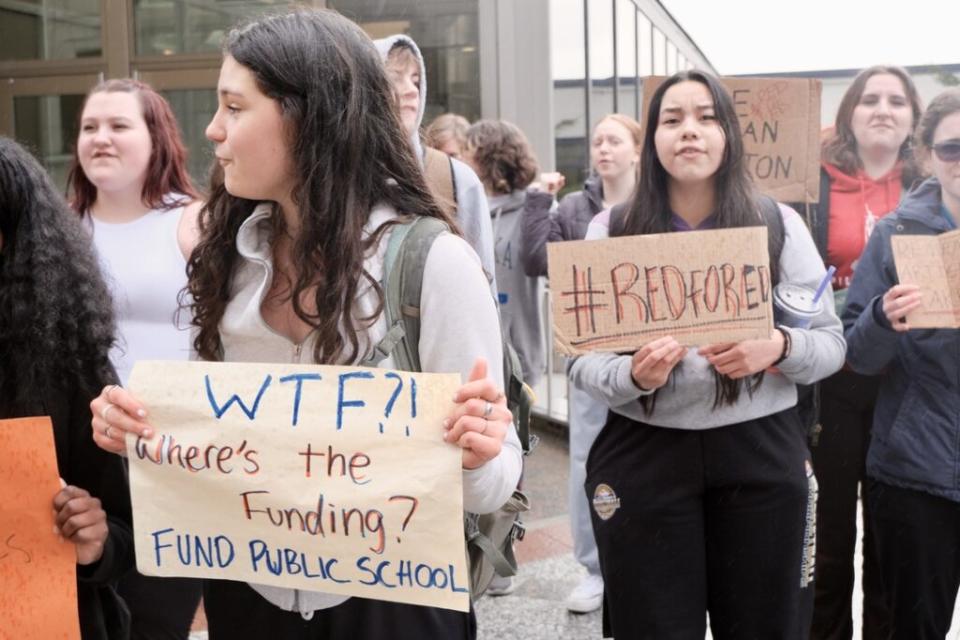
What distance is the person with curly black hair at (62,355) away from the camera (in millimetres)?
2092

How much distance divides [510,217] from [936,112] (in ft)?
9.56

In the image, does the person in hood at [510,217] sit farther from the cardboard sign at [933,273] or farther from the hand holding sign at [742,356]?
the hand holding sign at [742,356]

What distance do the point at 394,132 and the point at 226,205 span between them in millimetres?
353

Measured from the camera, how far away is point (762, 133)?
12.7 feet

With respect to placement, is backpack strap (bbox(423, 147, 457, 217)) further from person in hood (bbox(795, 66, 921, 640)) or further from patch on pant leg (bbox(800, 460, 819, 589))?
patch on pant leg (bbox(800, 460, 819, 589))

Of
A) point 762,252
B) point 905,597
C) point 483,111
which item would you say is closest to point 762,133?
point 762,252

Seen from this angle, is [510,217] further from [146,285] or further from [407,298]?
[407,298]

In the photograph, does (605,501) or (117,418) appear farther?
(605,501)

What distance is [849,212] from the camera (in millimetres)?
3938

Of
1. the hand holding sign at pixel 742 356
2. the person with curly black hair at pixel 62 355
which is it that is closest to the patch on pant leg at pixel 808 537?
the hand holding sign at pixel 742 356

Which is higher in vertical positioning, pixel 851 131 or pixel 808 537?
pixel 851 131

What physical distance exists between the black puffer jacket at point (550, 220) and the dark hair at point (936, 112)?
200 centimetres

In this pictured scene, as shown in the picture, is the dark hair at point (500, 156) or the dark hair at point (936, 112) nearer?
the dark hair at point (936, 112)

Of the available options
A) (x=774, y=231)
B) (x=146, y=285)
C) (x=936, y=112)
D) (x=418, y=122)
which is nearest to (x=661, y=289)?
(x=774, y=231)
